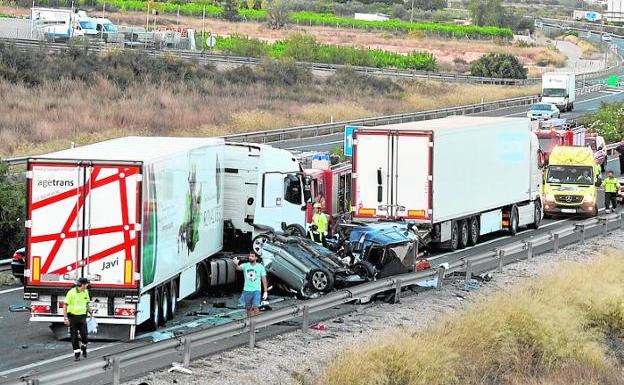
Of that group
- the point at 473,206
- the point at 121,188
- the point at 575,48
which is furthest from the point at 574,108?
the point at 575,48

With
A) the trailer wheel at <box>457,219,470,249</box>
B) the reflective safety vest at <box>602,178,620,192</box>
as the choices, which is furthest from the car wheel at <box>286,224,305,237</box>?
the reflective safety vest at <box>602,178,620,192</box>

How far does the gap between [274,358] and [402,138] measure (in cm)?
1316

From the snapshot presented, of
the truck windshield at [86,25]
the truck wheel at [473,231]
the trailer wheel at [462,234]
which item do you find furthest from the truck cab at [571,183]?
the truck windshield at [86,25]

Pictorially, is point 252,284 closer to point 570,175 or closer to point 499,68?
point 570,175

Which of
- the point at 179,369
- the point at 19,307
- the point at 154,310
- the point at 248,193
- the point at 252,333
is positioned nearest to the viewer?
the point at 179,369

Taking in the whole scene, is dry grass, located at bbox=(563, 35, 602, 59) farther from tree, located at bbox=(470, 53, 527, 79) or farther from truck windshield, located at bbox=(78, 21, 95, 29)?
truck windshield, located at bbox=(78, 21, 95, 29)

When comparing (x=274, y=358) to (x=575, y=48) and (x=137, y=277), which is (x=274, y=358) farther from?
(x=575, y=48)

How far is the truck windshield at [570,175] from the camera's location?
4272 cm

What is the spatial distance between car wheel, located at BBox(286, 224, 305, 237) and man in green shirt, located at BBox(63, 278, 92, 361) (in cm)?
927

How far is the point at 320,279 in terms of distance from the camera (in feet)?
83.9

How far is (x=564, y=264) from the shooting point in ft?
101

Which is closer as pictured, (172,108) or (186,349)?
(186,349)

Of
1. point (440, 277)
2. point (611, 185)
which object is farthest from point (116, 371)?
point (611, 185)

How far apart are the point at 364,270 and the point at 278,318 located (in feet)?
18.4
